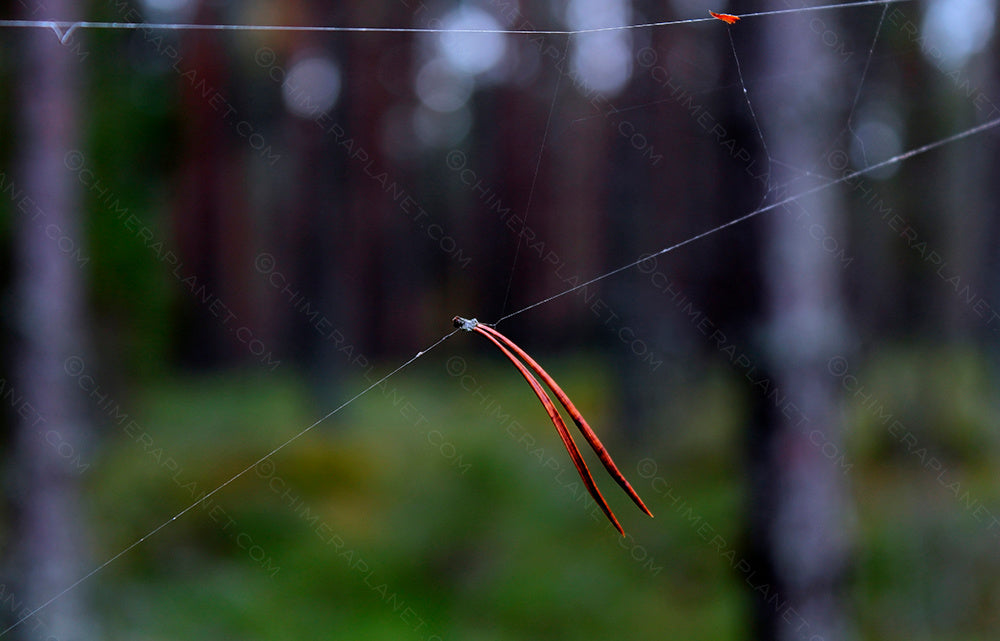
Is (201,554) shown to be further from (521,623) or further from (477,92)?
(477,92)

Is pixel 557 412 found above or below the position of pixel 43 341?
above

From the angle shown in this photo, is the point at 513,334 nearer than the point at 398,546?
No

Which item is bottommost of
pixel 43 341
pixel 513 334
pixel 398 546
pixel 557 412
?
pixel 513 334

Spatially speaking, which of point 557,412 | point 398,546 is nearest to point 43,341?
point 557,412

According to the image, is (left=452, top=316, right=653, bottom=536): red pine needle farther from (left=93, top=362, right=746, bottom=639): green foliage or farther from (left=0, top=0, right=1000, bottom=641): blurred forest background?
(left=93, top=362, right=746, bottom=639): green foliage

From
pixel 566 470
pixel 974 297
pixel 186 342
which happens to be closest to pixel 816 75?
pixel 566 470

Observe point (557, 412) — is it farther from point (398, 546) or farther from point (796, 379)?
point (398, 546)

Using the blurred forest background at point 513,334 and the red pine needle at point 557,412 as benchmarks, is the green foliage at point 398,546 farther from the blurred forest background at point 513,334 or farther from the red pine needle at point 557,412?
the red pine needle at point 557,412
